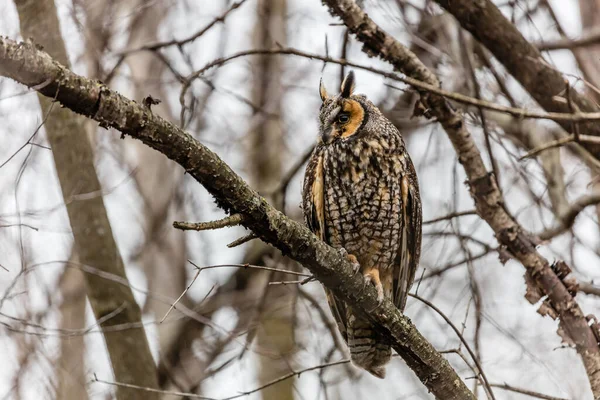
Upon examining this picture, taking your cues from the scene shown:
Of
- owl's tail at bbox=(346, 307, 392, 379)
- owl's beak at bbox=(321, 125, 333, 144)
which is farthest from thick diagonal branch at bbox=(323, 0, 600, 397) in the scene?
owl's tail at bbox=(346, 307, 392, 379)

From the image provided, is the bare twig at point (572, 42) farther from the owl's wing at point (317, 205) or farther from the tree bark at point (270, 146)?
the tree bark at point (270, 146)

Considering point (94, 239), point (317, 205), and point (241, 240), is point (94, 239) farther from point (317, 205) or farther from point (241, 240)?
point (241, 240)

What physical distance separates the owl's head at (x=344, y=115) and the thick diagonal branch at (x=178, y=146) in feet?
4.37

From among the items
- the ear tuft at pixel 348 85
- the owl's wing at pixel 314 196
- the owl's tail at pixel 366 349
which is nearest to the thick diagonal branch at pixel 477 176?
the ear tuft at pixel 348 85

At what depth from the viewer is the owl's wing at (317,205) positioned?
435cm

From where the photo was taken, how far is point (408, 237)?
4.46 metres

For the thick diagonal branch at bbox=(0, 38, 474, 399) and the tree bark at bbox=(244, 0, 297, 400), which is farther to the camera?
the tree bark at bbox=(244, 0, 297, 400)

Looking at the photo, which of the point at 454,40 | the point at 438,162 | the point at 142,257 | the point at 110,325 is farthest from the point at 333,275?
the point at 142,257

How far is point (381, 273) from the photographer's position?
4.57 metres

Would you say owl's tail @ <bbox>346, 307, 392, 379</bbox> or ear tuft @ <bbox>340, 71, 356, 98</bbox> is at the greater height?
ear tuft @ <bbox>340, 71, 356, 98</bbox>

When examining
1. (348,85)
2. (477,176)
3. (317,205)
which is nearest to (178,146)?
(317,205)

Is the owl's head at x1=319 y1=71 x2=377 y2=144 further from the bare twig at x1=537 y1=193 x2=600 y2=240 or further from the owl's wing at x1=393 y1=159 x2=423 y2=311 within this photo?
the bare twig at x1=537 y1=193 x2=600 y2=240

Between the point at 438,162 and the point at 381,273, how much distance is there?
2.49 metres

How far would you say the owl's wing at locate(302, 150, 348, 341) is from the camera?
4348 millimetres
